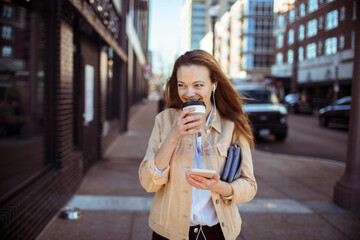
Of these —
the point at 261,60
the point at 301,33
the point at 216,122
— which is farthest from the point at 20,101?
the point at 261,60

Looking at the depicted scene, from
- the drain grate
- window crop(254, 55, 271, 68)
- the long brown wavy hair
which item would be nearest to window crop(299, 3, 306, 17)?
the long brown wavy hair

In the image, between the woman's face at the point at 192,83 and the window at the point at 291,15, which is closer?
the woman's face at the point at 192,83

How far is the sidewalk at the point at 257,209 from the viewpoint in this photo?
405 cm

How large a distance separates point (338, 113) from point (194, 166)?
1669cm

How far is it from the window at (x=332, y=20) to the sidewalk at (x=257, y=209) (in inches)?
109

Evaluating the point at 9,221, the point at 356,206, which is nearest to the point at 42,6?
the point at 9,221

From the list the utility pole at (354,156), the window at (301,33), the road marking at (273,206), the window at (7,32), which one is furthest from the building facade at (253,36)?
the road marking at (273,206)

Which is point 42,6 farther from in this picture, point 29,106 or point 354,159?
point 29,106

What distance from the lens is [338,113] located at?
55.5ft

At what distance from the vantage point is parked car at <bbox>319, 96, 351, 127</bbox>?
16391 mm

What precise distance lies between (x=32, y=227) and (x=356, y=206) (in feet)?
14.1

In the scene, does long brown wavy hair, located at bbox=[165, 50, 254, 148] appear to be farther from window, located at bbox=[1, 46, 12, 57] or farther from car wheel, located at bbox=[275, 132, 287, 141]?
window, located at bbox=[1, 46, 12, 57]

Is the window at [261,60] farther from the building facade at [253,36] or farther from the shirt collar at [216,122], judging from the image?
the shirt collar at [216,122]

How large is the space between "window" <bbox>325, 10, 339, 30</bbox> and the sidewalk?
276 cm
